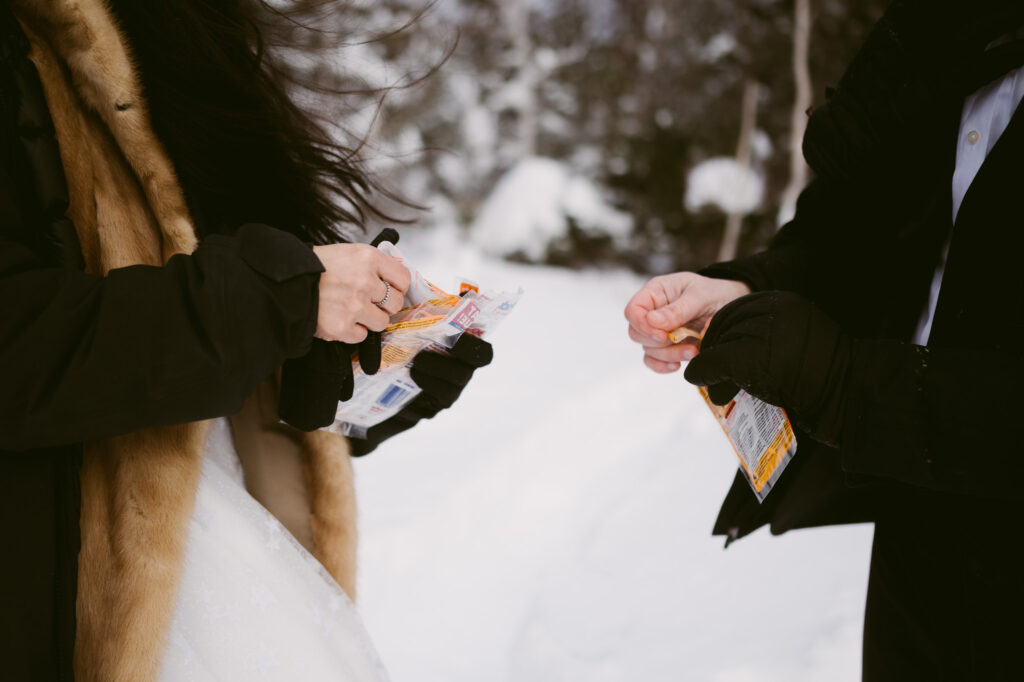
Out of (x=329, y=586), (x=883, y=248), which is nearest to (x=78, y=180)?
(x=329, y=586)

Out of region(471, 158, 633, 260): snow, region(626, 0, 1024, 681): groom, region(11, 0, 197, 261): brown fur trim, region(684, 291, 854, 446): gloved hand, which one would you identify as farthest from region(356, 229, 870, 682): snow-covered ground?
region(471, 158, 633, 260): snow

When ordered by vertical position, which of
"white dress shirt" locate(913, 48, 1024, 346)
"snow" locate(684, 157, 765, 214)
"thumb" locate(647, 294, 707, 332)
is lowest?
"thumb" locate(647, 294, 707, 332)

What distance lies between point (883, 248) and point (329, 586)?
136cm

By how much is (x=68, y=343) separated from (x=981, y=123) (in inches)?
57.6

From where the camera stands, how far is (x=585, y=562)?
2709 millimetres

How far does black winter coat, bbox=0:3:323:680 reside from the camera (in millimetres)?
792

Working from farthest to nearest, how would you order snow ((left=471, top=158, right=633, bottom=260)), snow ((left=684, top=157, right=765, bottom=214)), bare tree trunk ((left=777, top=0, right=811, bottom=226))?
snow ((left=471, top=158, right=633, bottom=260)) < snow ((left=684, top=157, right=765, bottom=214)) < bare tree trunk ((left=777, top=0, right=811, bottom=226))

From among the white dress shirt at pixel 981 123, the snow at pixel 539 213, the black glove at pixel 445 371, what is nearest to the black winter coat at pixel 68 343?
the black glove at pixel 445 371

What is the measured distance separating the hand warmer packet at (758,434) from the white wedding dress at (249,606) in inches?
34.7

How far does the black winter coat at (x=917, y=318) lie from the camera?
0.92m

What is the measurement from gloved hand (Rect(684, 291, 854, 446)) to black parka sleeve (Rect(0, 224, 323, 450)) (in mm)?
713

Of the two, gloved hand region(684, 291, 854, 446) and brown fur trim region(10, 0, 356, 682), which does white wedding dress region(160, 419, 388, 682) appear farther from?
gloved hand region(684, 291, 854, 446)

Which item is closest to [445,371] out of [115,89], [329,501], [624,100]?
[329,501]

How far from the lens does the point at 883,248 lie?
1274 millimetres
